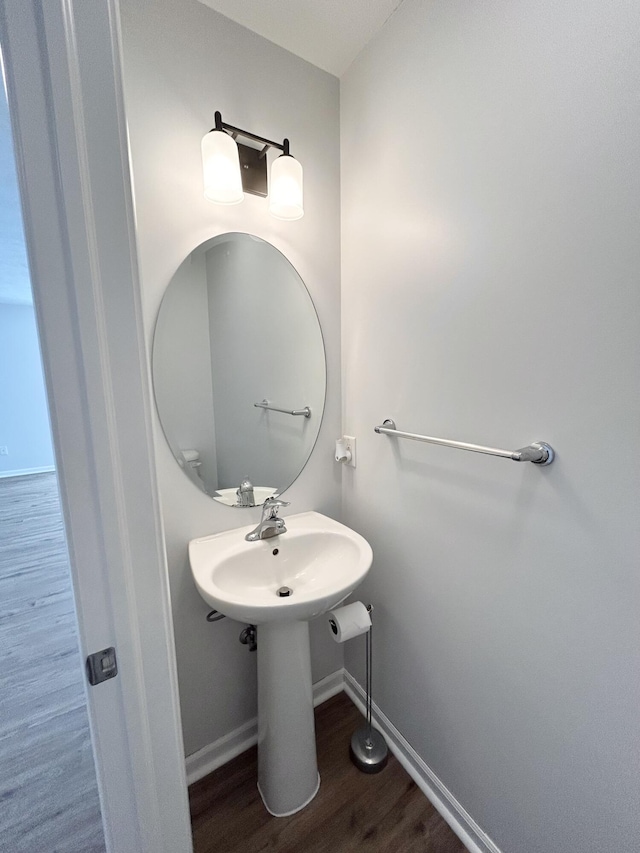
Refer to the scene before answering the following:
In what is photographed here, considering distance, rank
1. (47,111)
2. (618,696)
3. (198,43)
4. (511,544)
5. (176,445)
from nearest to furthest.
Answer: (47,111), (618,696), (511,544), (198,43), (176,445)

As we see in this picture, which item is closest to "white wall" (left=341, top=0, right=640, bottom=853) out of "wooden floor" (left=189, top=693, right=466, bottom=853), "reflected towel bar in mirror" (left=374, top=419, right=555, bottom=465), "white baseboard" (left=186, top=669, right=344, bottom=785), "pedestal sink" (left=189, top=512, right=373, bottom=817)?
"reflected towel bar in mirror" (left=374, top=419, right=555, bottom=465)

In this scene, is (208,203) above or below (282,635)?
above

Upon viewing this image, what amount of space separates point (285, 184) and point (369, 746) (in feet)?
6.56

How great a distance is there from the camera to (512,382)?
86 cm

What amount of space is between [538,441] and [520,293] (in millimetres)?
350

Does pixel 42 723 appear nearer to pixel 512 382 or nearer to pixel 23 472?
pixel 512 382

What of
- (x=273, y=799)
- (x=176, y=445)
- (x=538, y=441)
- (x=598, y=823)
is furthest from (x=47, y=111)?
(x=273, y=799)

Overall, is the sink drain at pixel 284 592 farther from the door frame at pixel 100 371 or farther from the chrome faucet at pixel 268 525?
the door frame at pixel 100 371

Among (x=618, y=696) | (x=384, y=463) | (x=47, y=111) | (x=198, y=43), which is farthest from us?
(x=384, y=463)

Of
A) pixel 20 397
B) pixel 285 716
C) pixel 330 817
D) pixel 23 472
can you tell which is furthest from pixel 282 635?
pixel 23 472

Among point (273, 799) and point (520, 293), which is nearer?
point (520, 293)

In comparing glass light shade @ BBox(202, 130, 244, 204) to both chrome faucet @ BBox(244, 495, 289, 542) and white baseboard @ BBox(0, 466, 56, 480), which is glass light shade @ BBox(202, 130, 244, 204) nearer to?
chrome faucet @ BBox(244, 495, 289, 542)

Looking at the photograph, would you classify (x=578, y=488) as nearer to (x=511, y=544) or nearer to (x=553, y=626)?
(x=511, y=544)

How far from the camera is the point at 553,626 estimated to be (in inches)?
32.5
